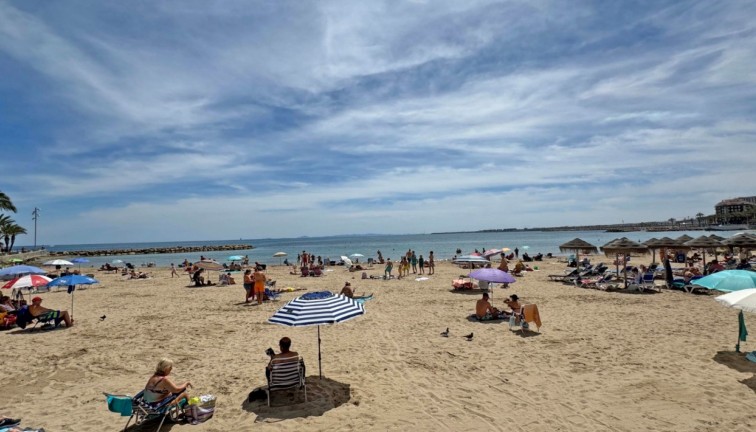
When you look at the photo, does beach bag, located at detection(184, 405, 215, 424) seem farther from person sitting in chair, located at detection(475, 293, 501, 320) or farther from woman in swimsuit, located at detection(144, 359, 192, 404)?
person sitting in chair, located at detection(475, 293, 501, 320)

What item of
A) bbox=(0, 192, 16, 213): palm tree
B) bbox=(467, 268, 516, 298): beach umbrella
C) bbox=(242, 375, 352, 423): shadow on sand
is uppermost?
bbox=(0, 192, 16, 213): palm tree

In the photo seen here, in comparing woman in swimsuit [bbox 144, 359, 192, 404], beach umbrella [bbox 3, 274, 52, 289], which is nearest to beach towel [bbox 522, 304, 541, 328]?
woman in swimsuit [bbox 144, 359, 192, 404]

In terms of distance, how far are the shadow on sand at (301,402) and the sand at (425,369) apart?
3cm

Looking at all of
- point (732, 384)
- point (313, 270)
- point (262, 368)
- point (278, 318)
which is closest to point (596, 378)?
point (732, 384)

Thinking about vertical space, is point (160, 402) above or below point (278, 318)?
below

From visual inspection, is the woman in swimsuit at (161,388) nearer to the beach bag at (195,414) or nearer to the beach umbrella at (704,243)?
the beach bag at (195,414)

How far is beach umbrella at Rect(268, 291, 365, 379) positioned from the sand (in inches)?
49.9

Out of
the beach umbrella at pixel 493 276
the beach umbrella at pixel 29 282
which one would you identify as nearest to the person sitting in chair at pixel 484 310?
the beach umbrella at pixel 493 276

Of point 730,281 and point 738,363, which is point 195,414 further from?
point 730,281

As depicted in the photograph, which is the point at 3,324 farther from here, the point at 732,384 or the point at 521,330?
the point at 732,384

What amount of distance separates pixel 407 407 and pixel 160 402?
3.26m

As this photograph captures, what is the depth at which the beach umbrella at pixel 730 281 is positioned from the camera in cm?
792

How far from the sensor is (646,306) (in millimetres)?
12398

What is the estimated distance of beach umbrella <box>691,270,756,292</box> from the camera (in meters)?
7.92
